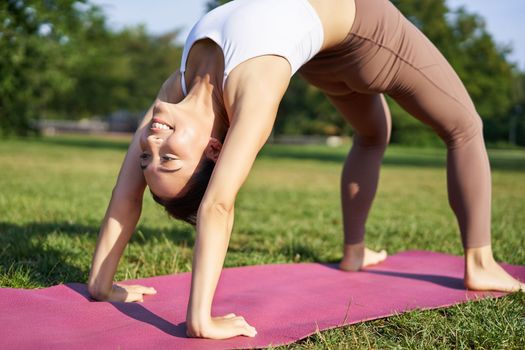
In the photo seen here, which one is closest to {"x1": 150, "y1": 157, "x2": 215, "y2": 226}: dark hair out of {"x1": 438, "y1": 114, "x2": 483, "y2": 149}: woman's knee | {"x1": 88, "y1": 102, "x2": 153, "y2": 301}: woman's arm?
{"x1": 88, "y1": 102, "x2": 153, "y2": 301}: woman's arm

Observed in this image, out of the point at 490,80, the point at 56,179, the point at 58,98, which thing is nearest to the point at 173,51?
the point at 58,98

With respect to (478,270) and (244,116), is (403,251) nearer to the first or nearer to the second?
(478,270)

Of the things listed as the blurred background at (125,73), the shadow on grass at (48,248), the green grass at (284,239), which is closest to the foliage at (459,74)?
the blurred background at (125,73)

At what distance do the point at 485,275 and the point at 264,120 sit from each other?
162 centimetres

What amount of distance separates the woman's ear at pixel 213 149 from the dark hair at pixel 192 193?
0.06 ft

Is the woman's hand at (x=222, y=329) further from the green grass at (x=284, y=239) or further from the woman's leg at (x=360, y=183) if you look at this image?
the woman's leg at (x=360, y=183)

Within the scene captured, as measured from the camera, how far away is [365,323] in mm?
2469

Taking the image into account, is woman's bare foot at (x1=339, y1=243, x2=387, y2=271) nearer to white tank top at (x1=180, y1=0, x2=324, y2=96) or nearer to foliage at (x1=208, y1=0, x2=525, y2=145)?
white tank top at (x1=180, y1=0, x2=324, y2=96)

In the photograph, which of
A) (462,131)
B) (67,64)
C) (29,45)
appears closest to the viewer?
(462,131)

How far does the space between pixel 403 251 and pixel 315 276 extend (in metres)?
1.25

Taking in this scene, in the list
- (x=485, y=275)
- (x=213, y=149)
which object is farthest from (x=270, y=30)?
(x=485, y=275)

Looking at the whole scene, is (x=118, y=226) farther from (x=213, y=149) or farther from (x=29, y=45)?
(x=29, y=45)

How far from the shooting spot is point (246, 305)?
2.72 metres

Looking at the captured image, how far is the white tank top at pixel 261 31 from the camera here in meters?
2.32
